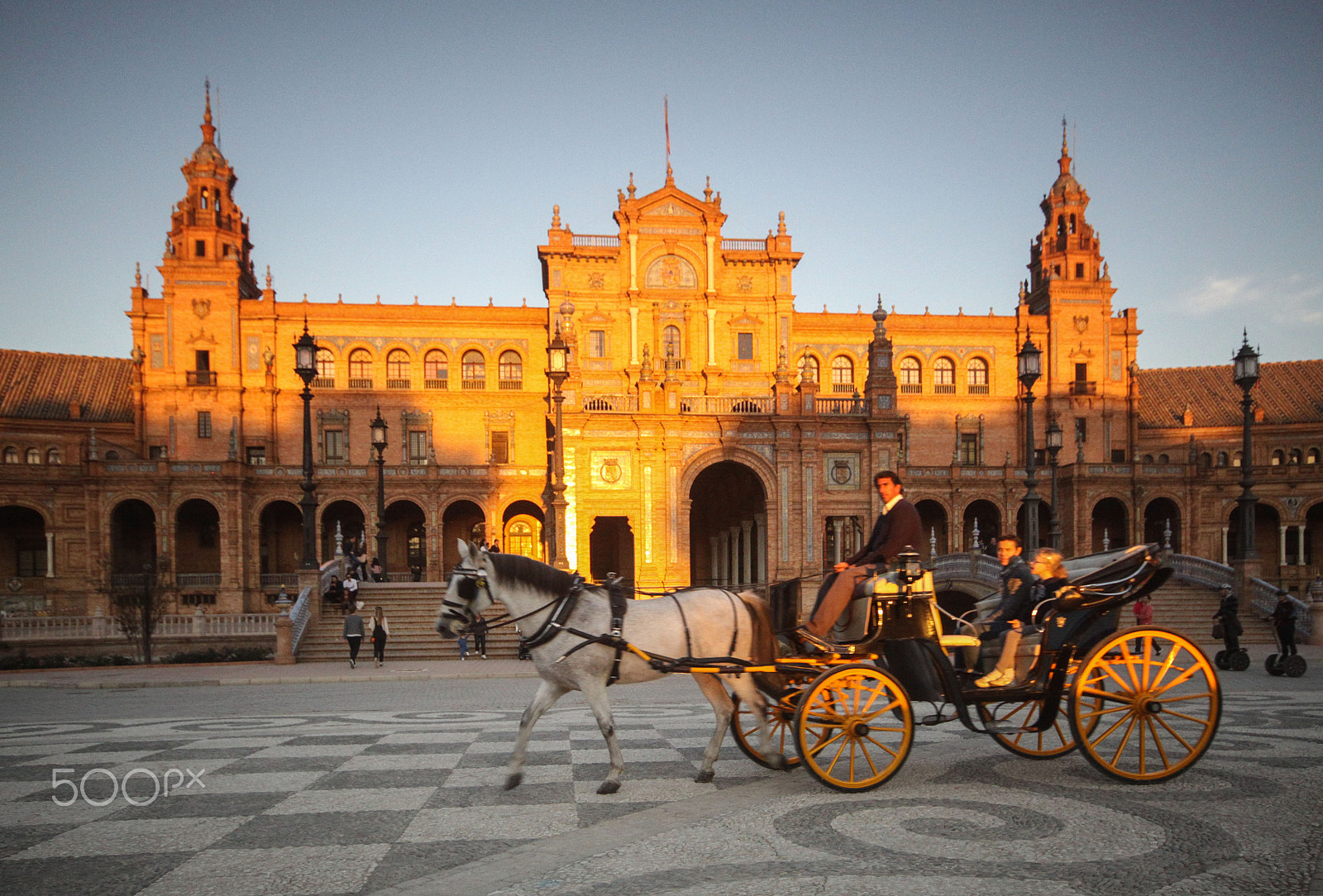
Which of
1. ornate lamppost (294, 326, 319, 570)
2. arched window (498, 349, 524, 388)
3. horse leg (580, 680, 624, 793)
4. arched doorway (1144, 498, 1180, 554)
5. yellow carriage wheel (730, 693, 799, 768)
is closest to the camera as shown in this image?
horse leg (580, 680, 624, 793)

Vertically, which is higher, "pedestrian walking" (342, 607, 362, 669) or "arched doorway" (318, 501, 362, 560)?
"arched doorway" (318, 501, 362, 560)

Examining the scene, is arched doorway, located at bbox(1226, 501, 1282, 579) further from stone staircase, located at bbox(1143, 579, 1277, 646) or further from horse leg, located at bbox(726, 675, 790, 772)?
horse leg, located at bbox(726, 675, 790, 772)

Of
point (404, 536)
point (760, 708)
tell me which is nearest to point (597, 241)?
point (404, 536)

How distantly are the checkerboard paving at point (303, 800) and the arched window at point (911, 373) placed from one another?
143 ft

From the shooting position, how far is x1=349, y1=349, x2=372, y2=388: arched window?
156 ft

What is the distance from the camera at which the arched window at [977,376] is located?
2004 inches

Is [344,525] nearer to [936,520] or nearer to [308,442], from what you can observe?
[308,442]

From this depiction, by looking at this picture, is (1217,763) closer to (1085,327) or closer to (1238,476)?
(1238,476)

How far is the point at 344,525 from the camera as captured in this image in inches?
1772

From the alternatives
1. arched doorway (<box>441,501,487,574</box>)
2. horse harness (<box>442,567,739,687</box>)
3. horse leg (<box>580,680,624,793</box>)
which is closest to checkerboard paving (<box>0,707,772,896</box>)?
horse leg (<box>580,680,624,793</box>)

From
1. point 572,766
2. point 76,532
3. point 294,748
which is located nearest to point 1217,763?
point 572,766

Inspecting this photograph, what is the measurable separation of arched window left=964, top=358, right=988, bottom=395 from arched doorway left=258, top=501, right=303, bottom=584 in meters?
38.8

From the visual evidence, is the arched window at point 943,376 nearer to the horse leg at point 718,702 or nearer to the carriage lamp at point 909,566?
the carriage lamp at point 909,566

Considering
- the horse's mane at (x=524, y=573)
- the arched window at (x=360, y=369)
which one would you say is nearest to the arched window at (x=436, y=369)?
the arched window at (x=360, y=369)
